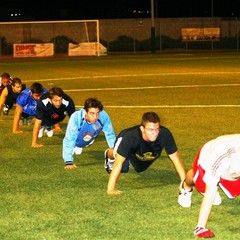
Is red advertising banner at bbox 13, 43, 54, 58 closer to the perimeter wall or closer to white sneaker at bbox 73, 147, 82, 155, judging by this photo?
the perimeter wall

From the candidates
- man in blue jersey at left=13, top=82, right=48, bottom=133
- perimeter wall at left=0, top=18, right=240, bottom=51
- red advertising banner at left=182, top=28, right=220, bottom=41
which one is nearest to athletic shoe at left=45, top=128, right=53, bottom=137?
man in blue jersey at left=13, top=82, right=48, bottom=133

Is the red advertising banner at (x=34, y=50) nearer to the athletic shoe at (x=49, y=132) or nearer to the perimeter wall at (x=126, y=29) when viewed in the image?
the perimeter wall at (x=126, y=29)

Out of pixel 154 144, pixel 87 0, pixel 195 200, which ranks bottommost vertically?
pixel 195 200

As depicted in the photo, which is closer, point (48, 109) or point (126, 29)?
point (48, 109)

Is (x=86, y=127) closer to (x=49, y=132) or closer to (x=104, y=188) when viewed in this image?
(x=104, y=188)

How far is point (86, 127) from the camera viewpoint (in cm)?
959

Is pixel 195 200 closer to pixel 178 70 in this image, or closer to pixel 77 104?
pixel 77 104

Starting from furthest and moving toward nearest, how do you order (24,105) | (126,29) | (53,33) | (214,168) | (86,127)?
(126,29) → (53,33) → (24,105) → (86,127) → (214,168)

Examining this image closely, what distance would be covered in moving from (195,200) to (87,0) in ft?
253

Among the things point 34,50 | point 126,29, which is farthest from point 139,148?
point 126,29

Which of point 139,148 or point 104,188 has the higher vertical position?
point 139,148

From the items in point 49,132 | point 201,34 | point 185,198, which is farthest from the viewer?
point 201,34

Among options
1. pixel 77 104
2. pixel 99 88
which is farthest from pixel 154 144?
pixel 99 88

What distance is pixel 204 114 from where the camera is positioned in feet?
48.3
